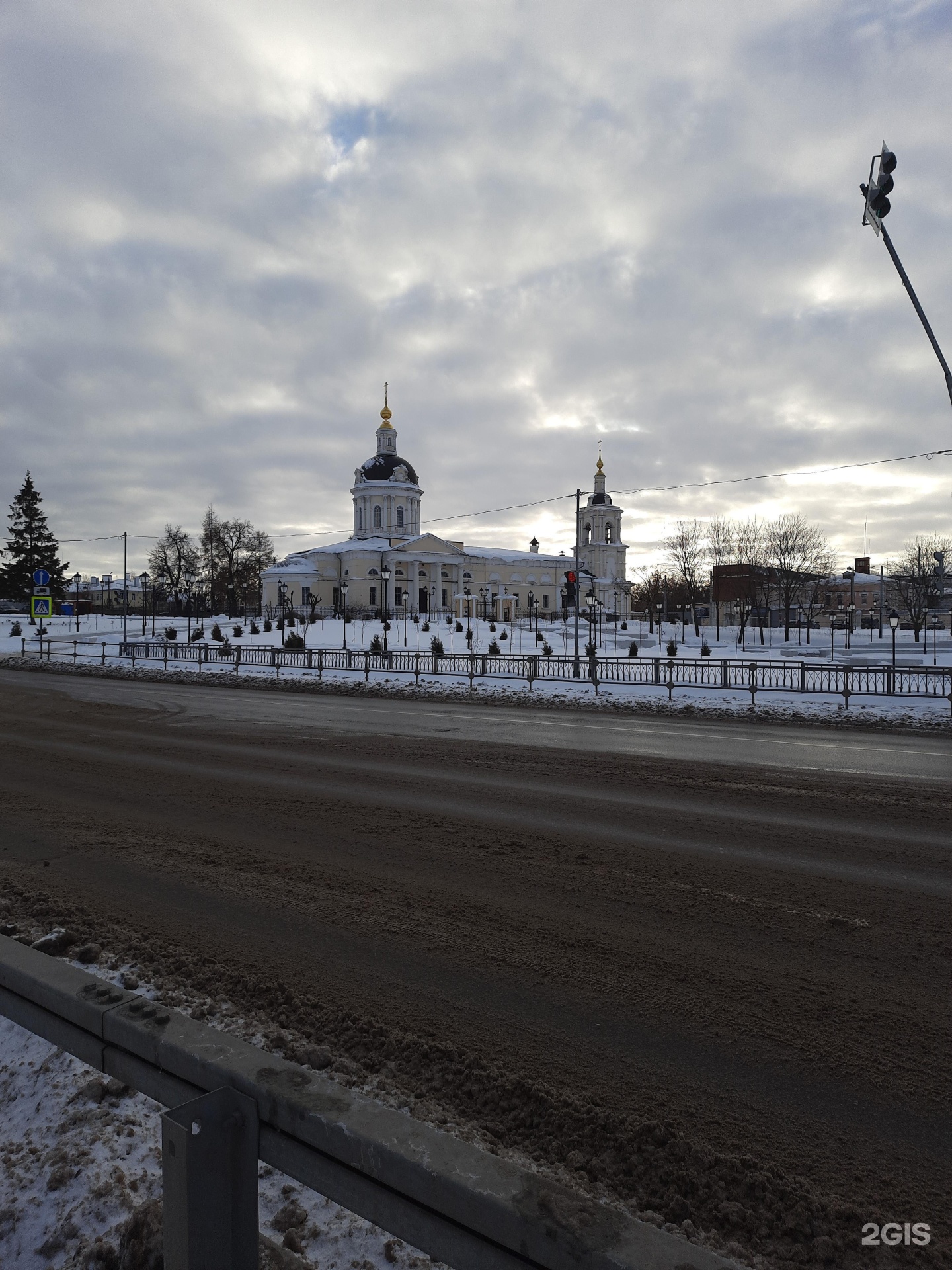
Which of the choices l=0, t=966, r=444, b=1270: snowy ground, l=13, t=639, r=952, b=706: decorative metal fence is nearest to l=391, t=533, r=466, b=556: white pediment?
l=13, t=639, r=952, b=706: decorative metal fence

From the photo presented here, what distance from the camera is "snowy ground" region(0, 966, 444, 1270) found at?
250cm

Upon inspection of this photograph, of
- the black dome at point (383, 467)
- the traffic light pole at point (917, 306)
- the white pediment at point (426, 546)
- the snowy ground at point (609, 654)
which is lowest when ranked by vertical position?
the snowy ground at point (609, 654)

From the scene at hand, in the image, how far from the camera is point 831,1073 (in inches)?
140

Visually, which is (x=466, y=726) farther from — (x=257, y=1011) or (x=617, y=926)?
(x=257, y=1011)

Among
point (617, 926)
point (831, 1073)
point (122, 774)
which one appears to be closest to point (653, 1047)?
point (831, 1073)

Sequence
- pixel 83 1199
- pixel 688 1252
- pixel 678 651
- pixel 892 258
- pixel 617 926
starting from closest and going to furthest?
pixel 688 1252, pixel 83 1199, pixel 617 926, pixel 892 258, pixel 678 651

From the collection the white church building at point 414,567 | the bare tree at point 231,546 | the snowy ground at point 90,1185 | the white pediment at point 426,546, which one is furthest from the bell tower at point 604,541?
the snowy ground at point 90,1185

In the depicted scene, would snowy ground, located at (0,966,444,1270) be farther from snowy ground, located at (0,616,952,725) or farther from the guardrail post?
snowy ground, located at (0,616,952,725)

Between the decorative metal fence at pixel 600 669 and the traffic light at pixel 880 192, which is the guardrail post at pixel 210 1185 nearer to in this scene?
the traffic light at pixel 880 192

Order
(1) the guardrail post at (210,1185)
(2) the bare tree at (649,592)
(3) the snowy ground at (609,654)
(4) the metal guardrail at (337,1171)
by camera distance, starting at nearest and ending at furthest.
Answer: (4) the metal guardrail at (337,1171) → (1) the guardrail post at (210,1185) → (3) the snowy ground at (609,654) → (2) the bare tree at (649,592)

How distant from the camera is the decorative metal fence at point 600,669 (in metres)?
21.1

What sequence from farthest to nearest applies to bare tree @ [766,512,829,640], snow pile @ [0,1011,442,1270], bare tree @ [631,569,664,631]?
bare tree @ [631,569,664,631] → bare tree @ [766,512,829,640] → snow pile @ [0,1011,442,1270]

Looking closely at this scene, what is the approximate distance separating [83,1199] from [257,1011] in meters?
1.33

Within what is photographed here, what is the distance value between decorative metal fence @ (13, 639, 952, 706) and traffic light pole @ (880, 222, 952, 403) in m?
7.58
